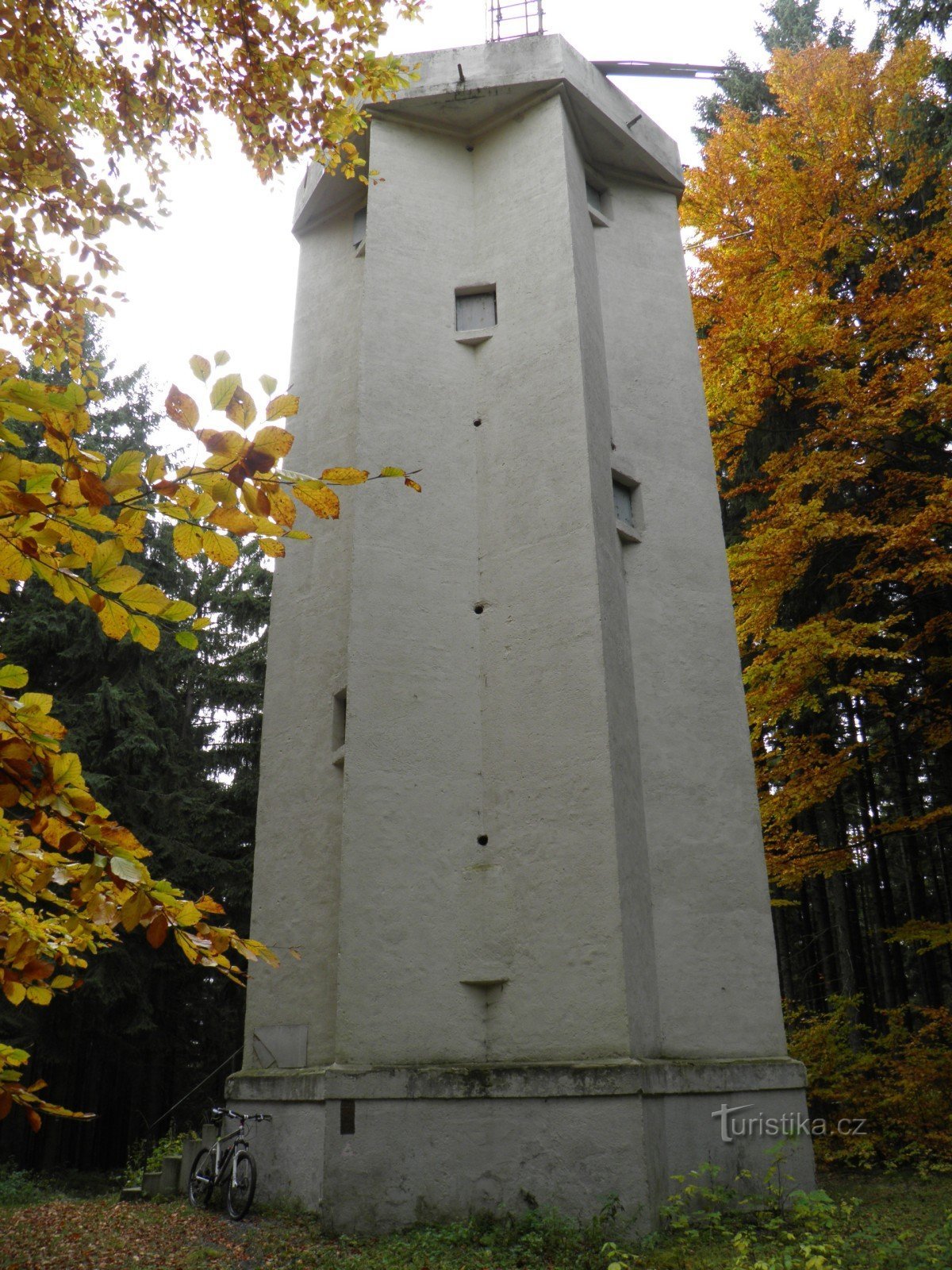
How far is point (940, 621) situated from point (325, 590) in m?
7.87

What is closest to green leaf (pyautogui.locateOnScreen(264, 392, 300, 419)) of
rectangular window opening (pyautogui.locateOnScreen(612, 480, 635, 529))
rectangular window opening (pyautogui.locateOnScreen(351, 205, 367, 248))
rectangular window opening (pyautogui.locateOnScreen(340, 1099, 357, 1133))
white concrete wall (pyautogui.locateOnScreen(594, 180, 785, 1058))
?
rectangular window opening (pyautogui.locateOnScreen(340, 1099, 357, 1133))

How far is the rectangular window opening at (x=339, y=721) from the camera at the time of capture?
10.2 metres

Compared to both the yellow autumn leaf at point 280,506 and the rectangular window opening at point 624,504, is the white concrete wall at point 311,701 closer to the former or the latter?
the rectangular window opening at point 624,504

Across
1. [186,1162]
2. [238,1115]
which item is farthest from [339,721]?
[186,1162]

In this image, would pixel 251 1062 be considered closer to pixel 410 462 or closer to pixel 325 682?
pixel 325 682

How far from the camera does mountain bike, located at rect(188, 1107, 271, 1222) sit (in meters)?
8.32

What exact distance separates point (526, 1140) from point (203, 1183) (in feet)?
11.1

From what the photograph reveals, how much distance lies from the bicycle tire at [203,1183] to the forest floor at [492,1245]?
12.8 inches

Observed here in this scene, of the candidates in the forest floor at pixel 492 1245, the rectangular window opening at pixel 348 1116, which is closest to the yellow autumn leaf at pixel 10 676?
the forest floor at pixel 492 1245

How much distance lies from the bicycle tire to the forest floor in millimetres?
324

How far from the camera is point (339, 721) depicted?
10266 millimetres

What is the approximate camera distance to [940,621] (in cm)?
1250

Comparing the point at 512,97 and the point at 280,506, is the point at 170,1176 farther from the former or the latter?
the point at 512,97

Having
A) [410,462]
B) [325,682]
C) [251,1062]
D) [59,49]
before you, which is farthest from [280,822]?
[59,49]
